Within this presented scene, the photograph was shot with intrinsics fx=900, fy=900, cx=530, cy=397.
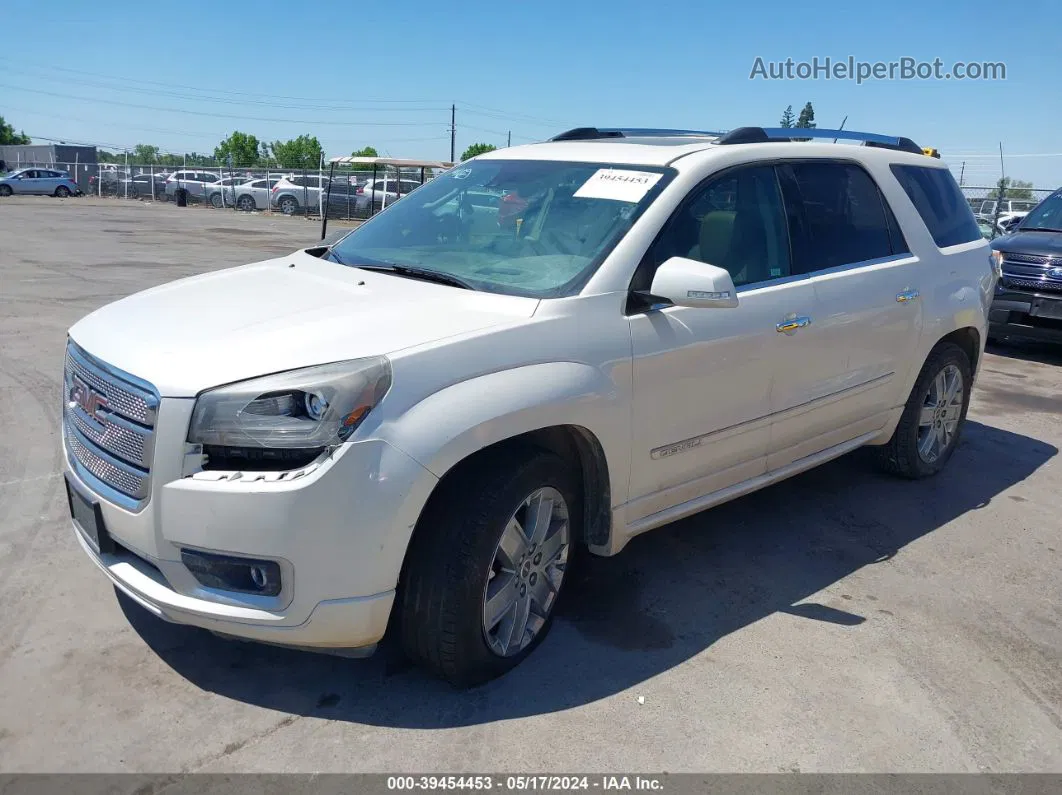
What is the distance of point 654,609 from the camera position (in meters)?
3.83

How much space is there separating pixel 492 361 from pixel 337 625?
972mm

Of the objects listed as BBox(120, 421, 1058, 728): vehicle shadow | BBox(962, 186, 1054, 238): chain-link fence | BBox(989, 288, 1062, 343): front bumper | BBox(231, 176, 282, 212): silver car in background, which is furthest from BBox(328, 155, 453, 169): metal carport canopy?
BBox(231, 176, 282, 212): silver car in background

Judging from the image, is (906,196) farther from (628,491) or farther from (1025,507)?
(628,491)

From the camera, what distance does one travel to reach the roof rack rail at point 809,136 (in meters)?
4.20

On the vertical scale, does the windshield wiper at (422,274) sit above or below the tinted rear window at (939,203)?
below

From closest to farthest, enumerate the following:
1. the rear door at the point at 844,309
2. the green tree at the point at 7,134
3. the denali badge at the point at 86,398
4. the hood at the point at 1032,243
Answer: the denali badge at the point at 86,398
the rear door at the point at 844,309
the hood at the point at 1032,243
the green tree at the point at 7,134

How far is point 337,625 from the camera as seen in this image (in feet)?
9.14

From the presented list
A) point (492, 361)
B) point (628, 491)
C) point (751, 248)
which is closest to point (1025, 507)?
point (751, 248)

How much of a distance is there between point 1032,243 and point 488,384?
8.84m

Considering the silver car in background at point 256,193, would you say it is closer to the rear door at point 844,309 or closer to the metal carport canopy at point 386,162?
the metal carport canopy at point 386,162

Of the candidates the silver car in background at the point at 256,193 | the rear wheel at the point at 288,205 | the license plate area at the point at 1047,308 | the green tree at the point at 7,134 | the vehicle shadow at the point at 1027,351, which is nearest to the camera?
the license plate area at the point at 1047,308

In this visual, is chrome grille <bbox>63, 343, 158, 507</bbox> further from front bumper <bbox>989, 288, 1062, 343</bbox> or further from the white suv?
front bumper <bbox>989, 288, 1062, 343</bbox>

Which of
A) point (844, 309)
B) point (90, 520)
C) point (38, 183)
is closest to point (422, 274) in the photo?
point (90, 520)

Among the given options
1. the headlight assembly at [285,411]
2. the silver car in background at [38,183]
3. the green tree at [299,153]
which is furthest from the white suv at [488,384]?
the green tree at [299,153]
